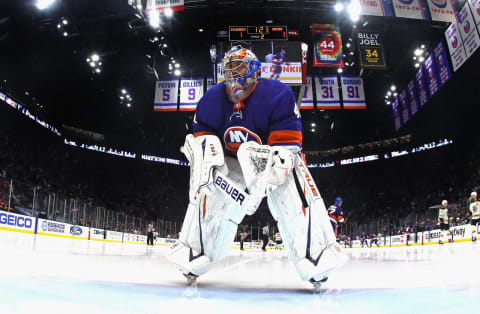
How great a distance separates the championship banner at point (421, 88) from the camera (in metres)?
11.8

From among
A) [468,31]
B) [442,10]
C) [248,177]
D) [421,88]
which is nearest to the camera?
[248,177]

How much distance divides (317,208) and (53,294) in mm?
1444

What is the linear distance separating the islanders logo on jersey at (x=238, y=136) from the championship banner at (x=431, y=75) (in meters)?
10.5

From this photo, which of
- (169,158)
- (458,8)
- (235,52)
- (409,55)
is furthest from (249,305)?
(169,158)

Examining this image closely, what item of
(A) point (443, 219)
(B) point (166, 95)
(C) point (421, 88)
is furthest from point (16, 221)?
(A) point (443, 219)

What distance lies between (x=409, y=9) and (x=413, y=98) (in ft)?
19.2

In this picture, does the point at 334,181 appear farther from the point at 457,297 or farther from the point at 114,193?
the point at 457,297

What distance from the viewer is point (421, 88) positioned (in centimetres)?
1208

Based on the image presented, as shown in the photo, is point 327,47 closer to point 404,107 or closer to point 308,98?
point 308,98

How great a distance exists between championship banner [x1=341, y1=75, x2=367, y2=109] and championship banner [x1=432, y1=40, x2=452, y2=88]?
2236 millimetres

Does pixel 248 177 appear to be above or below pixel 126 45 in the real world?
below

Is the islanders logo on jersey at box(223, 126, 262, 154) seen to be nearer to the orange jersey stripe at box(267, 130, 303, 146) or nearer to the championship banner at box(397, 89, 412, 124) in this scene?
the orange jersey stripe at box(267, 130, 303, 146)

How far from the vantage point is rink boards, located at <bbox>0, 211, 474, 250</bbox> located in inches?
416

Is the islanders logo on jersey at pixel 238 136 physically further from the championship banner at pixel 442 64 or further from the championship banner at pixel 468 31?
the championship banner at pixel 442 64
